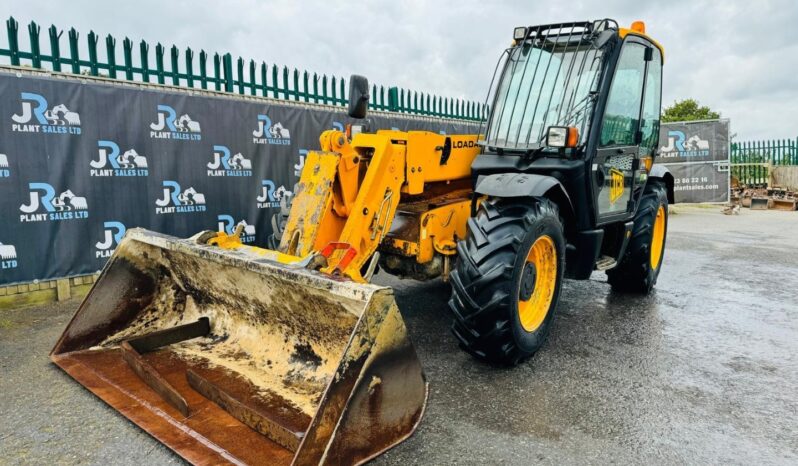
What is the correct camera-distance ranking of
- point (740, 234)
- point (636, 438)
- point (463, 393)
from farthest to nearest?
point (740, 234)
point (463, 393)
point (636, 438)

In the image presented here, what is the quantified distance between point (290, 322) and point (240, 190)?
13.7 feet

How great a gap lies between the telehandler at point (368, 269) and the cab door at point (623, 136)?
25mm

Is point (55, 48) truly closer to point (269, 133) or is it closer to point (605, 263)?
point (269, 133)

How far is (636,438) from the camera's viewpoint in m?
3.03

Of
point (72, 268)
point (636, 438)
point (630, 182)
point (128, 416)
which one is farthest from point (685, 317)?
point (72, 268)

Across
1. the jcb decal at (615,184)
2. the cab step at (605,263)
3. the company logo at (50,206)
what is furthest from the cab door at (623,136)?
the company logo at (50,206)

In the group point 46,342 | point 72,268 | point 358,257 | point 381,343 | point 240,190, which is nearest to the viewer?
point 381,343

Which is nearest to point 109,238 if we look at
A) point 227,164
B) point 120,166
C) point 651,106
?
point 120,166

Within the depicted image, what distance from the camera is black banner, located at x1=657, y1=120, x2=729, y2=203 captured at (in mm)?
14750

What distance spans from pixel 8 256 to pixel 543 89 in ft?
17.6

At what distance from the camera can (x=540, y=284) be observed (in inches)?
165

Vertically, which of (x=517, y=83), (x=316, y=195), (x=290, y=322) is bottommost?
(x=290, y=322)

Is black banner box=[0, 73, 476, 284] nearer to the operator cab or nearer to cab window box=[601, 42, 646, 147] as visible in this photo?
the operator cab

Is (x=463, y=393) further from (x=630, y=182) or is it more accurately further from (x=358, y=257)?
(x=630, y=182)
